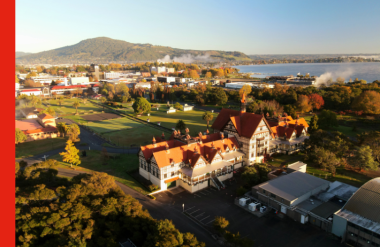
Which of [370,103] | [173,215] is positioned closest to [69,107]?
[173,215]

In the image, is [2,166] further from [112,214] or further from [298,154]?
[298,154]

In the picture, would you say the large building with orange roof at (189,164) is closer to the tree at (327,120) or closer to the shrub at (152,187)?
the shrub at (152,187)

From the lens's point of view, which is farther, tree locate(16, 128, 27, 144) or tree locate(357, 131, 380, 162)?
tree locate(16, 128, 27, 144)

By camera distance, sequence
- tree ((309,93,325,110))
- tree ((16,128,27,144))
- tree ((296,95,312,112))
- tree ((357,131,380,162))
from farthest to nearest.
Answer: tree ((309,93,325,110)) → tree ((296,95,312,112)) → tree ((16,128,27,144)) → tree ((357,131,380,162))

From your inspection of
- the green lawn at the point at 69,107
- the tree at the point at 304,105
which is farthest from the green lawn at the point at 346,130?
the green lawn at the point at 69,107

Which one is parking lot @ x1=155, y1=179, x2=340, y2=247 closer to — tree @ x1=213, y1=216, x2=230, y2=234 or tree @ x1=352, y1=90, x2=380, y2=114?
tree @ x1=213, y1=216, x2=230, y2=234

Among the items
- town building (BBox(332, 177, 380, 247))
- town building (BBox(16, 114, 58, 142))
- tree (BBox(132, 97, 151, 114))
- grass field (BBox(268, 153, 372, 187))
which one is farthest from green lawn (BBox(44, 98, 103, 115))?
town building (BBox(332, 177, 380, 247))
